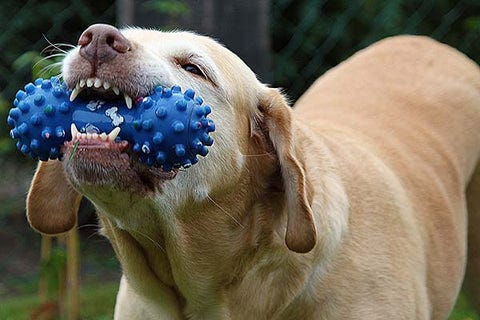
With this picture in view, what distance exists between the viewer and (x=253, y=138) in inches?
Result: 139

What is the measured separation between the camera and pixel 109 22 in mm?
6578

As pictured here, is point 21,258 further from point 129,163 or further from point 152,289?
point 129,163

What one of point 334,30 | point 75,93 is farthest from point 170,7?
point 334,30

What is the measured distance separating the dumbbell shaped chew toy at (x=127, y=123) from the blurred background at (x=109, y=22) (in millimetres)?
2588

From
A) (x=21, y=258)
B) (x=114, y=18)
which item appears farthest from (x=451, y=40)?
(x=21, y=258)

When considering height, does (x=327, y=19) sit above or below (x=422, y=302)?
below

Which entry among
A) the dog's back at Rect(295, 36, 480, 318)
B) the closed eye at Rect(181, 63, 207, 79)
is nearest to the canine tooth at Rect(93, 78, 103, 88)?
the closed eye at Rect(181, 63, 207, 79)

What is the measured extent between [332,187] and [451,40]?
142 inches

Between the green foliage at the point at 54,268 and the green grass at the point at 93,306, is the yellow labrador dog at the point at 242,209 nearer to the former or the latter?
the green foliage at the point at 54,268

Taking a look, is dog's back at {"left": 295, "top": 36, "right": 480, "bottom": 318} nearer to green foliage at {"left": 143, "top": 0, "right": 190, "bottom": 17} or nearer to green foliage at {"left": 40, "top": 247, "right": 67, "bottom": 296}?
green foliage at {"left": 143, "top": 0, "right": 190, "bottom": 17}

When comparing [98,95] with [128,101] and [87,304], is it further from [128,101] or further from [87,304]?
[87,304]

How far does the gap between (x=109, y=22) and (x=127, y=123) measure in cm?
377

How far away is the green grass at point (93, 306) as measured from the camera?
5.40 metres

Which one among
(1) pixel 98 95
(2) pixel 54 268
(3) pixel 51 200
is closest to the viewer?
(1) pixel 98 95
